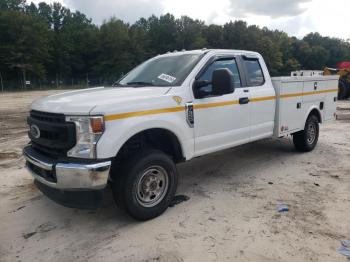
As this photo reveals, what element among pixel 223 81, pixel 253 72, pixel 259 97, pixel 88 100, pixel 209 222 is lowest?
pixel 209 222

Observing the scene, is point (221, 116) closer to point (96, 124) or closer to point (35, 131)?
point (96, 124)

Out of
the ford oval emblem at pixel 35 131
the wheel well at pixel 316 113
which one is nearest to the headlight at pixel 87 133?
the ford oval emblem at pixel 35 131

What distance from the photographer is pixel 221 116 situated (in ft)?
16.0

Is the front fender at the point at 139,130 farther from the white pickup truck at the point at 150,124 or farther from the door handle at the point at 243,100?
the door handle at the point at 243,100

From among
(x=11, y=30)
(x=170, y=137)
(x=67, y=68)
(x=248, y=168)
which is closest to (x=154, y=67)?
(x=170, y=137)

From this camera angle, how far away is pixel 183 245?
3.54 m

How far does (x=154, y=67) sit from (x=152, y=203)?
2143 mm

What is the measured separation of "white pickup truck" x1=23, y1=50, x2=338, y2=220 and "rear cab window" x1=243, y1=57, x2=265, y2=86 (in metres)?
0.02

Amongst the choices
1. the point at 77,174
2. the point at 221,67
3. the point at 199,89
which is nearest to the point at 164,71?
the point at 199,89

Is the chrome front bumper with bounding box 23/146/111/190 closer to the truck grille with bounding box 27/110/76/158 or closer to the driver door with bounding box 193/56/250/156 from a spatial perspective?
the truck grille with bounding box 27/110/76/158

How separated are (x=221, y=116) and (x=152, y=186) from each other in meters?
1.47

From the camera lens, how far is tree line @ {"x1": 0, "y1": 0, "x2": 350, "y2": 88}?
5519 centimetres

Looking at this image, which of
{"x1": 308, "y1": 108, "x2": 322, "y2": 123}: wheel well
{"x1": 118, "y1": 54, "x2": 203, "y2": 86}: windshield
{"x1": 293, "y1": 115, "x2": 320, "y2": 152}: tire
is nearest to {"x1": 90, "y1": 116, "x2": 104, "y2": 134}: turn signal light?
{"x1": 118, "y1": 54, "x2": 203, "y2": 86}: windshield

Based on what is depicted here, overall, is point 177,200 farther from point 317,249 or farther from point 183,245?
point 317,249
